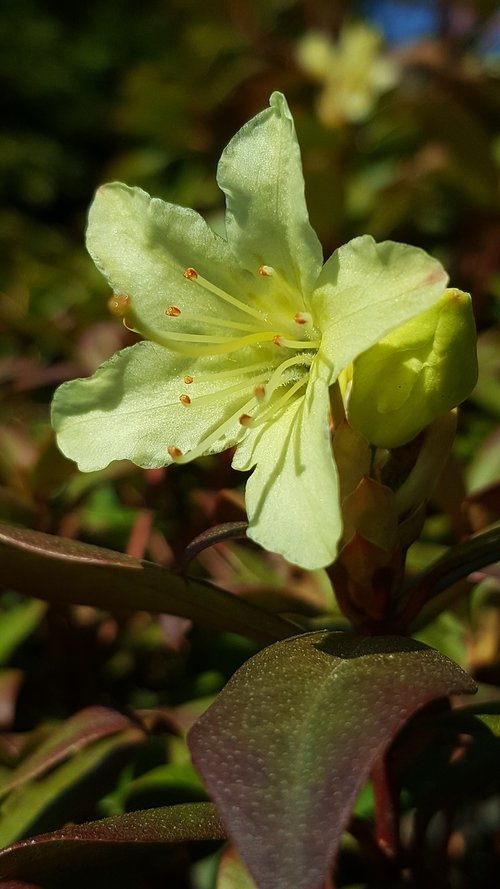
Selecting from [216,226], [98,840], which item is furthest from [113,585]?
[216,226]

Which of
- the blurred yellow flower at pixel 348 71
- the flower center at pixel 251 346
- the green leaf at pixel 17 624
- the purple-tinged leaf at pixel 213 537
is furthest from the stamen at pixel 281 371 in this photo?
the blurred yellow flower at pixel 348 71

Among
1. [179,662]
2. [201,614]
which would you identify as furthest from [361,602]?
[179,662]

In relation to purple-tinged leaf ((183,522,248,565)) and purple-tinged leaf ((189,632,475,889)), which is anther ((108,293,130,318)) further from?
purple-tinged leaf ((189,632,475,889))

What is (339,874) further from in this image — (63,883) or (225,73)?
(225,73)

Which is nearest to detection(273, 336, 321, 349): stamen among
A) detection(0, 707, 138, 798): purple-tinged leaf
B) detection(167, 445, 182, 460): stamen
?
detection(167, 445, 182, 460): stamen

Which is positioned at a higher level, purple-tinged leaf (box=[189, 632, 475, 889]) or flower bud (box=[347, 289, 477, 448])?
flower bud (box=[347, 289, 477, 448])

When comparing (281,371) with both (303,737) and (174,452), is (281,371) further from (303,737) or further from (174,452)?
(303,737)
